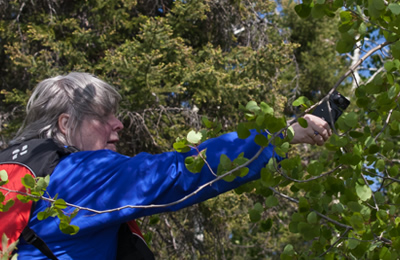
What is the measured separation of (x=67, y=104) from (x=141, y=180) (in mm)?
601

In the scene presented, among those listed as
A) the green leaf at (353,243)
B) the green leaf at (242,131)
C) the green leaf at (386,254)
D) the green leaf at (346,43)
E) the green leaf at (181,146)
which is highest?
the green leaf at (346,43)

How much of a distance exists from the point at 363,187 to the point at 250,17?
441 centimetres

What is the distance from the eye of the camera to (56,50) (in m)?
4.59

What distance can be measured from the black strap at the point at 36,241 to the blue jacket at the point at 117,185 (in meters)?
0.02

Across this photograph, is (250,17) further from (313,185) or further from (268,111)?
(268,111)

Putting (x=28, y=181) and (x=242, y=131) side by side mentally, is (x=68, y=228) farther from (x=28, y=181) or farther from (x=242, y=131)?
(x=242, y=131)

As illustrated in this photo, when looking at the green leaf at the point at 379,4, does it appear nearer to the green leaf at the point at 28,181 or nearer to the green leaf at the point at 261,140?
the green leaf at the point at 261,140

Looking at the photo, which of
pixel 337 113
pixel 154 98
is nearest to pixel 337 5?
pixel 337 113

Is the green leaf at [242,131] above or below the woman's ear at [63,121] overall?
above

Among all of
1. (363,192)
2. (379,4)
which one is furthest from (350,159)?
(379,4)

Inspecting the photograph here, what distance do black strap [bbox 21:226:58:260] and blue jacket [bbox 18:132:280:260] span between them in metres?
0.02

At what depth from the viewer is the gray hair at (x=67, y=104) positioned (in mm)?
1769

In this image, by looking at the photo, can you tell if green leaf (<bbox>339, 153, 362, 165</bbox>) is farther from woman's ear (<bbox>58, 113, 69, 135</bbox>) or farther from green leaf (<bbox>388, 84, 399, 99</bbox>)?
woman's ear (<bbox>58, 113, 69, 135</bbox>)

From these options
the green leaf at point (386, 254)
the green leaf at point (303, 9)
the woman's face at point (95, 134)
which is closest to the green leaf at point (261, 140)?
the green leaf at point (303, 9)
